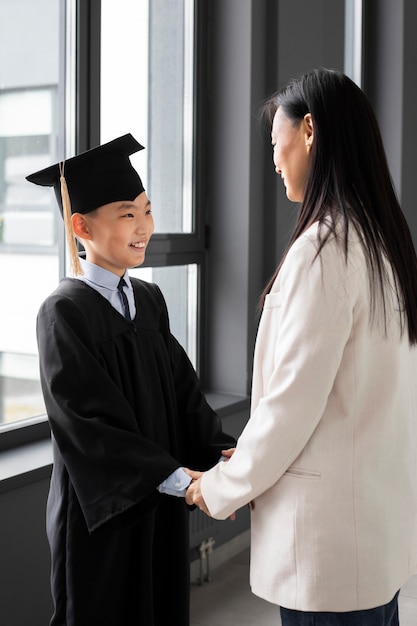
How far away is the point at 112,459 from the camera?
1.65 meters

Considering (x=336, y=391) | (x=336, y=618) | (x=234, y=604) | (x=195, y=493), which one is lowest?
(x=234, y=604)

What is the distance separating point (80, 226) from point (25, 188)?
95cm

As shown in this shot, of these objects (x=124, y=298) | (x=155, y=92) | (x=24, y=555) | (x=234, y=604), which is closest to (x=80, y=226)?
(x=124, y=298)

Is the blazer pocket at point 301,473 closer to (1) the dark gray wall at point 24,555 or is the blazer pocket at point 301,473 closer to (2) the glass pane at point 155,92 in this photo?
(1) the dark gray wall at point 24,555

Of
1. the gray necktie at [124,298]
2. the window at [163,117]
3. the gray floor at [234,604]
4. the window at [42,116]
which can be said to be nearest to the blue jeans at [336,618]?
the gray necktie at [124,298]

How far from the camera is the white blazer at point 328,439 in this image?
138cm

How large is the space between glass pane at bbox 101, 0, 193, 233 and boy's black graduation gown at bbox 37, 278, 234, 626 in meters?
1.40

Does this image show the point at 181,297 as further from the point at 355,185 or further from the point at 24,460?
the point at 355,185

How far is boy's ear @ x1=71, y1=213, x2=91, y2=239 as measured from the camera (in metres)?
1.76

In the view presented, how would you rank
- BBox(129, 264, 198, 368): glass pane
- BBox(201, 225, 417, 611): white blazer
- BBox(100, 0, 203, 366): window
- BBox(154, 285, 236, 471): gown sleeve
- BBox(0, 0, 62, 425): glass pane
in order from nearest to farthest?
BBox(201, 225, 417, 611): white blazer → BBox(154, 285, 236, 471): gown sleeve → BBox(0, 0, 62, 425): glass pane → BBox(100, 0, 203, 366): window → BBox(129, 264, 198, 368): glass pane

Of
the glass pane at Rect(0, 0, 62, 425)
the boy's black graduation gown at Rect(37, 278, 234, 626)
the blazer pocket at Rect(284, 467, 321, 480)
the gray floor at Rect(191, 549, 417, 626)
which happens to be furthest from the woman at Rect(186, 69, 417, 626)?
the gray floor at Rect(191, 549, 417, 626)

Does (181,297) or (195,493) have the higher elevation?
(181,297)

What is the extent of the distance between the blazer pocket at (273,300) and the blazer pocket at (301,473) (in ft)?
0.97

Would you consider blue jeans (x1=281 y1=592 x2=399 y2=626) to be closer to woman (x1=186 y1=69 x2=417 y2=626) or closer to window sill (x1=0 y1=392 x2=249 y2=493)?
woman (x1=186 y1=69 x2=417 y2=626)
